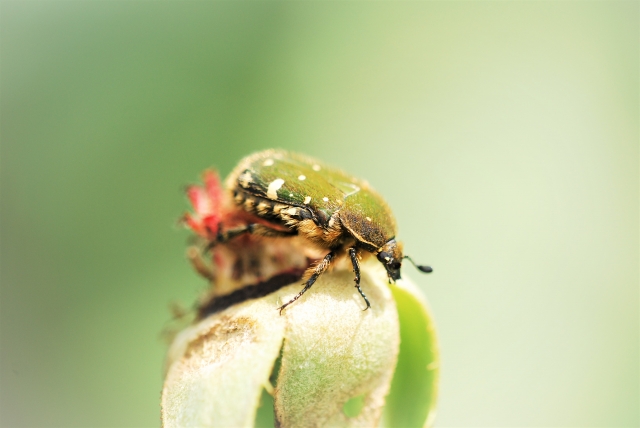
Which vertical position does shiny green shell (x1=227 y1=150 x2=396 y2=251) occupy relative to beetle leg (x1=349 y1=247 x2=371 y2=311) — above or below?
above

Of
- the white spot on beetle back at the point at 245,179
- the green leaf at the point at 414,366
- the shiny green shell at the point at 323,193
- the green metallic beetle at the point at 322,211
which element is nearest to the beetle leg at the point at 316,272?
the green metallic beetle at the point at 322,211

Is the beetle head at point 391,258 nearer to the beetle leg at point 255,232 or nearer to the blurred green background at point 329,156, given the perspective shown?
the beetle leg at point 255,232

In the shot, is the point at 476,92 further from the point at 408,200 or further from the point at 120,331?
the point at 120,331

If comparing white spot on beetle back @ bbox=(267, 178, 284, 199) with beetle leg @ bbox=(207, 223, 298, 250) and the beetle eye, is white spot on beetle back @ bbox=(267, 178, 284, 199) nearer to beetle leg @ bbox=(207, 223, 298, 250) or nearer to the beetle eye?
beetle leg @ bbox=(207, 223, 298, 250)

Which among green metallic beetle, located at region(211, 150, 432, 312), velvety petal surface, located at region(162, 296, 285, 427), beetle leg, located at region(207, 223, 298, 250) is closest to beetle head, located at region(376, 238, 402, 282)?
green metallic beetle, located at region(211, 150, 432, 312)

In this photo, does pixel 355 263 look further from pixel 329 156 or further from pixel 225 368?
pixel 329 156

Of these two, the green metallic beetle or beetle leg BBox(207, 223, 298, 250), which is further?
beetle leg BBox(207, 223, 298, 250)

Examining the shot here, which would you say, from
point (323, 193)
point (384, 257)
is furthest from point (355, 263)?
point (323, 193)
